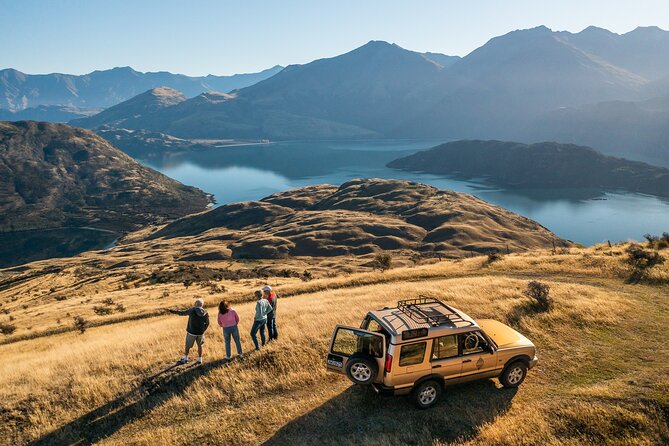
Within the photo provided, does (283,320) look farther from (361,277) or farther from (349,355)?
(361,277)

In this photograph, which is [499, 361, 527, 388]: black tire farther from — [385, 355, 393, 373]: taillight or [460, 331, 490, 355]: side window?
[385, 355, 393, 373]: taillight

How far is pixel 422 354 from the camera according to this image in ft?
36.7

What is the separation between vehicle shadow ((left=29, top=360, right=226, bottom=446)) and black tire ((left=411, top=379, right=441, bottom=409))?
7420 mm

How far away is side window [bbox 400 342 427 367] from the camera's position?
1097 cm

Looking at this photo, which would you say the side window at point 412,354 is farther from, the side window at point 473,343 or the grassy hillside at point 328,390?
the grassy hillside at point 328,390

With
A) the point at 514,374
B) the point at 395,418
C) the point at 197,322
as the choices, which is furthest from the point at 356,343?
the point at 197,322

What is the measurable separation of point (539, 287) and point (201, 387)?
15.6m

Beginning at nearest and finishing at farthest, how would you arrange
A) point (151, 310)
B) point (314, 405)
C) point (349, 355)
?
A: point (349, 355)
point (314, 405)
point (151, 310)

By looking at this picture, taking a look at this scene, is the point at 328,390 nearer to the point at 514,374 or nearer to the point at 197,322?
the point at 197,322

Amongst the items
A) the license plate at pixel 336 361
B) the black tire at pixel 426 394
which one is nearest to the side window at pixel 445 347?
the black tire at pixel 426 394

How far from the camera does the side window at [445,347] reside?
1137 centimetres

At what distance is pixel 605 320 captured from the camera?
17844 mm

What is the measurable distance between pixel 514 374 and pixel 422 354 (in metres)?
3.60

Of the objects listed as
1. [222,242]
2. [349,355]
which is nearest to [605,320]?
[349,355]
